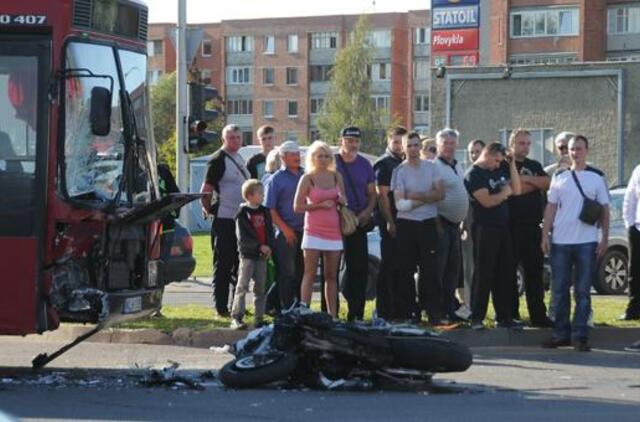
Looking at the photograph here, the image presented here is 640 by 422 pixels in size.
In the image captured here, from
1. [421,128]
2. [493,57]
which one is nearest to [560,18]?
[493,57]

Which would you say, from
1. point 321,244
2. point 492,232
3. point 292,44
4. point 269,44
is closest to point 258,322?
point 321,244

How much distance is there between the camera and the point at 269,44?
114 meters

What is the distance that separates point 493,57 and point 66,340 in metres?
67.5

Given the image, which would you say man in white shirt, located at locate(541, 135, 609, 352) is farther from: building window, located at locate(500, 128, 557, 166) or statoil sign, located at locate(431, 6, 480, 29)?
statoil sign, located at locate(431, 6, 480, 29)

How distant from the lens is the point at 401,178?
15195mm

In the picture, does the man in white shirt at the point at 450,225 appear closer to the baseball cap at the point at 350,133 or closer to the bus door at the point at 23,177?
the baseball cap at the point at 350,133

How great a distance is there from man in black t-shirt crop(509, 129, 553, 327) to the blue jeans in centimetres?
102

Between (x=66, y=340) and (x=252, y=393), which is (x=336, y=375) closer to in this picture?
(x=252, y=393)

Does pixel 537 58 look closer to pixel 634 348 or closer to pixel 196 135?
pixel 196 135

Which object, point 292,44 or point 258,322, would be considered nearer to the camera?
point 258,322

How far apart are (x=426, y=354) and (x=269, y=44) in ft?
342

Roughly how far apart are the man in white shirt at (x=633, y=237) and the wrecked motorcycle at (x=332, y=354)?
5.10 meters

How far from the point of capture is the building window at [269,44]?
114500mm

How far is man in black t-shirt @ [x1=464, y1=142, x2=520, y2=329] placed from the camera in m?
14.8
